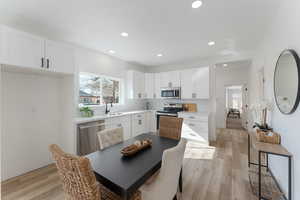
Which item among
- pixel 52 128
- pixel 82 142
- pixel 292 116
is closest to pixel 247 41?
pixel 292 116

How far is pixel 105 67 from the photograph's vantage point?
3879 millimetres

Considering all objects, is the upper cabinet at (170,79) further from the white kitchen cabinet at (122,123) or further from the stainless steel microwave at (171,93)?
the white kitchen cabinet at (122,123)

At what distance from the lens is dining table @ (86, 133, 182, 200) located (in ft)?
3.34

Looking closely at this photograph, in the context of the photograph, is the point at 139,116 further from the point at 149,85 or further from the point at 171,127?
the point at 171,127

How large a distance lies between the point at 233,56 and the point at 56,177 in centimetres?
514

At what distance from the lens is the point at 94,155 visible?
1.51 m

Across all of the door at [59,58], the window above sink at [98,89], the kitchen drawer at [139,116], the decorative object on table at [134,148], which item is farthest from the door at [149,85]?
the decorative object on table at [134,148]

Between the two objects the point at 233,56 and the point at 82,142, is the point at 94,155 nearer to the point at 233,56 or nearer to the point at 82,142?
the point at 82,142

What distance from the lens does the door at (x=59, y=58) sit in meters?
2.30

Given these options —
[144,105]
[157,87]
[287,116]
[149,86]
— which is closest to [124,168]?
[287,116]

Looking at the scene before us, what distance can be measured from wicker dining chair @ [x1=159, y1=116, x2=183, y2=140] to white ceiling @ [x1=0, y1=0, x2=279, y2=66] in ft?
5.54

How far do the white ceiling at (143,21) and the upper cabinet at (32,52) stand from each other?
1.01 ft

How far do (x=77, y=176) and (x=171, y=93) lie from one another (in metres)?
3.91

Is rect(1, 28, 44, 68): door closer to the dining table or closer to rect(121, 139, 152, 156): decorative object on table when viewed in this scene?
the dining table
